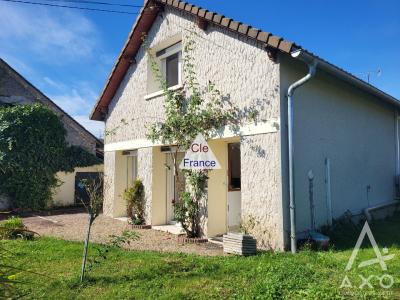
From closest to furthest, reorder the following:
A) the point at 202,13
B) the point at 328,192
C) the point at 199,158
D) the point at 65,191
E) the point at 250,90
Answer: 1. the point at 199,158
2. the point at 250,90
3. the point at 328,192
4. the point at 202,13
5. the point at 65,191

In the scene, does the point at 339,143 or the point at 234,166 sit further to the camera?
the point at 234,166

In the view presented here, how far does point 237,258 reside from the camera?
7434mm

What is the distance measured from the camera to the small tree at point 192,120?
9.61 meters

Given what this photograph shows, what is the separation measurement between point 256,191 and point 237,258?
5.76 ft

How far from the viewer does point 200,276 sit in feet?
20.6

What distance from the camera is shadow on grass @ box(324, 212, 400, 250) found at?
8.32 m

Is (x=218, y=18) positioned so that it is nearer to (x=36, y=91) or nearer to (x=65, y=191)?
(x=65, y=191)

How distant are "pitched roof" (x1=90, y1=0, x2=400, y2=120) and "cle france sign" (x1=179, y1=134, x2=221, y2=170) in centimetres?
274

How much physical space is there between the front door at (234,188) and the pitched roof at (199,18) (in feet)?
10.6

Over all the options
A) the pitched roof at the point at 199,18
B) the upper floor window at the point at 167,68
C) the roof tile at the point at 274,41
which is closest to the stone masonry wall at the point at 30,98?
the pitched roof at the point at 199,18

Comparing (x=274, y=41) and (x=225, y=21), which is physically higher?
(x=225, y=21)

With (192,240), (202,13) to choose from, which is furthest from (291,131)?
(202,13)

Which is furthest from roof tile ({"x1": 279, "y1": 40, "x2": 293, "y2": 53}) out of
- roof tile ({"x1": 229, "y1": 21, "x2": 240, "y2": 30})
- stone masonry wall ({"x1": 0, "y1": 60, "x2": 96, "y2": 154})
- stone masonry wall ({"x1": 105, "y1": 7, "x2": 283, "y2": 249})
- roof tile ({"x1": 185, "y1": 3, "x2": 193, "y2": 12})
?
stone masonry wall ({"x1": 0, "y1": 60, "x2": 96, "y2": 154})

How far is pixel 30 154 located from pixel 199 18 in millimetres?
11370
